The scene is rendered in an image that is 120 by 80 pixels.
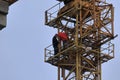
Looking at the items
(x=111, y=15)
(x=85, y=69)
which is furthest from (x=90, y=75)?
(x=111, y=15)

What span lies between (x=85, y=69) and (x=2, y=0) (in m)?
16.7

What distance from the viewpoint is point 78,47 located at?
253 feet

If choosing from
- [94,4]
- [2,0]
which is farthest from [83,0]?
[2,0]

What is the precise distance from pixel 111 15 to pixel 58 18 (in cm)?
496

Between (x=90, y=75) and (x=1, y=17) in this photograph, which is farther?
(x=90, y=75)

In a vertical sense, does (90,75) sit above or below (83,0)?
below

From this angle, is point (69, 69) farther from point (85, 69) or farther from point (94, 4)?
point (94, 4)

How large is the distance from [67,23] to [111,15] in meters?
4.22

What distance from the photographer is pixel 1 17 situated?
60938 millimetres

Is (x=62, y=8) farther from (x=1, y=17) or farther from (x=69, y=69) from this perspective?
(x=1, y=17)

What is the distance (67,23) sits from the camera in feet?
263

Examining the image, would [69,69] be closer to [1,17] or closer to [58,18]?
[58,18]

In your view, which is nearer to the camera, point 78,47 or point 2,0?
point 2,0

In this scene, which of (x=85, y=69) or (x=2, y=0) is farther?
(x=85, y=69)
